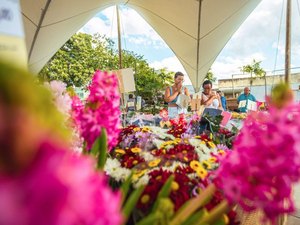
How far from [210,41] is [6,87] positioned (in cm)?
935

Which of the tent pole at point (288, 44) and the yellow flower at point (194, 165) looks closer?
the yellow flower at point (194, 165)

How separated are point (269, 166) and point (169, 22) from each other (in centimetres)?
876

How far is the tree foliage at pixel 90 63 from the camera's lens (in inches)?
948

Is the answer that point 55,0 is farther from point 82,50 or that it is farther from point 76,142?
point 82,50

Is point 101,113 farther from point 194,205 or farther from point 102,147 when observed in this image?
point 194,205

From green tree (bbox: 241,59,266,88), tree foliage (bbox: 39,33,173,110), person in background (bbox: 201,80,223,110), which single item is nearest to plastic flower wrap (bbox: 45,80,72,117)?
person in background (bbox: 201,80,223,110)

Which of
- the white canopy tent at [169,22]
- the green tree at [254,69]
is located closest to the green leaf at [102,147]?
the white canopy tent at [169,22]

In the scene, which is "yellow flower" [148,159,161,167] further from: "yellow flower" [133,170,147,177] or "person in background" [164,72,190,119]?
"person in background" [164,72,190,119]

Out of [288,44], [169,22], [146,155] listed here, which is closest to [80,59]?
Answer: [169,22]

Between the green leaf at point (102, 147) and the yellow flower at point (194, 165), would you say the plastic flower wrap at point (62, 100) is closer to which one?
the green leaf at point (102, 147)

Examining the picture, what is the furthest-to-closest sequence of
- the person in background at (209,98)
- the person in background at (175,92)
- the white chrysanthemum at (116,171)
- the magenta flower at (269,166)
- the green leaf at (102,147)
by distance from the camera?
the person in background at (209,98) < the person in background at (175,92) < the white chrysanthemum at (116,171) < the green leaf at (102,147) < the magenta flower at (269,166)

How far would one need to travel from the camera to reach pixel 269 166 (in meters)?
0.33

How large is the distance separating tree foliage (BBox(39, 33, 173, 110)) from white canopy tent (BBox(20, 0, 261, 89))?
1244 centimetres

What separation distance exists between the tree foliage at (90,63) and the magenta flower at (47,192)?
2170cm
